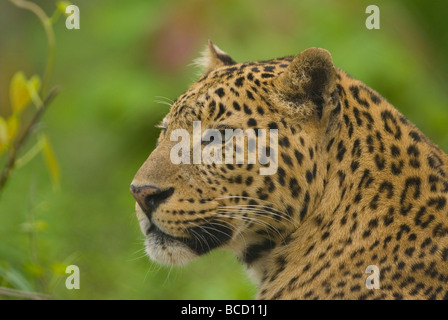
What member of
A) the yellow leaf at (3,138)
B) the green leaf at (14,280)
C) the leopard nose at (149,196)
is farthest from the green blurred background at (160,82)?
the yellow leaf at (3,138)

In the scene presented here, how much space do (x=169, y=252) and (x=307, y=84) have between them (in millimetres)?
1348

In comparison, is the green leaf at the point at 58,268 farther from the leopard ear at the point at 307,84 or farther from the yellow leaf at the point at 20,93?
the leopard ear at the point at 307,84

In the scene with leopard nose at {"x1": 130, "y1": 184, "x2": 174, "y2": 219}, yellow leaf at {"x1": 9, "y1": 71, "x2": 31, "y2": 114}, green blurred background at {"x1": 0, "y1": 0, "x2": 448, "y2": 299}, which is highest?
green blurred background at {"x1": 0, "y1": 0, "x2": 448, "y2": 299}

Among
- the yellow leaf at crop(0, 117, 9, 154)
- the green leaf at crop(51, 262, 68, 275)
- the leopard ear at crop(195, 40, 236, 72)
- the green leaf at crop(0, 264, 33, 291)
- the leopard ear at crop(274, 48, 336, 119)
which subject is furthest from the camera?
the leopard ear at crop(195, 40, 236, 72)

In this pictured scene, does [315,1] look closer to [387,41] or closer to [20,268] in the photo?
[387,41]

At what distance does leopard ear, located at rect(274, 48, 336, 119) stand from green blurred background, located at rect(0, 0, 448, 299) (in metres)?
4.12

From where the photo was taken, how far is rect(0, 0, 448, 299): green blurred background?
941 centimetres

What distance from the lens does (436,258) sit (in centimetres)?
439

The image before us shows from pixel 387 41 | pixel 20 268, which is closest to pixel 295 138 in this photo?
pixel 20 268

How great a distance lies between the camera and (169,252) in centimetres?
493

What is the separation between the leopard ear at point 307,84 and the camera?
184 inches

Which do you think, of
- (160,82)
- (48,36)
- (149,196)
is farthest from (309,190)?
(160,82)

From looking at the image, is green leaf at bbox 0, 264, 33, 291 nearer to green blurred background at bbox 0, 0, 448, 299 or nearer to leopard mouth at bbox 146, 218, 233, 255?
leopard mouth at bbox 146, 218, 233, 255

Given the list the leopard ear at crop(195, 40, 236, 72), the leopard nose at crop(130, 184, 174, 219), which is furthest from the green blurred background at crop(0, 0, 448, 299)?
the leopard nose at crop(130, 184, 174, 219)
